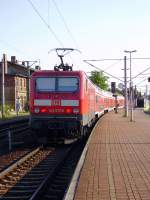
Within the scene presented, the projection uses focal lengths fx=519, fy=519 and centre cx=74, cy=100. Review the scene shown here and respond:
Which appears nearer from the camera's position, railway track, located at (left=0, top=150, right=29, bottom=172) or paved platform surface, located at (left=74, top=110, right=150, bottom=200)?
paved platform surface, located at (left=74, top=110, right=150, bottom=200)

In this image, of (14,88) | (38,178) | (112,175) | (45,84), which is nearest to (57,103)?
(45,84)

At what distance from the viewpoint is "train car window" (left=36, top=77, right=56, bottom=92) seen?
2081 centimetres

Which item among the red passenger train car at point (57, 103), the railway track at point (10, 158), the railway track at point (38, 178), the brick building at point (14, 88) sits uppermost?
the brick building at point (14, 88)

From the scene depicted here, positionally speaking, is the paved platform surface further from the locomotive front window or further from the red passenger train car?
the locomotive front window

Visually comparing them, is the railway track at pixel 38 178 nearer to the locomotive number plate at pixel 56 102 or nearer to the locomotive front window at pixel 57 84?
the locomotive number plate at pixel 56 102

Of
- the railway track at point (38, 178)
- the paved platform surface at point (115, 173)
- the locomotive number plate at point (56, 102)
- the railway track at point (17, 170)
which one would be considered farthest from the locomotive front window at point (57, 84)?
the paved platform surface at point (115, 173)

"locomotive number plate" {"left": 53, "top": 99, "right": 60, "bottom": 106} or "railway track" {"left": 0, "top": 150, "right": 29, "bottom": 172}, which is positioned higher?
"locomotive number plate" {"left": 53, "top": 99, "right": 60, "bottom": 106}

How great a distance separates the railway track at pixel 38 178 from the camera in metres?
10.8

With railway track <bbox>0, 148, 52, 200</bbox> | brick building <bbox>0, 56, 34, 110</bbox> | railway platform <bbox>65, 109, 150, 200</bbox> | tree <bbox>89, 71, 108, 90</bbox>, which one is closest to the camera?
railway platform <bbox>65, 109, 150, 200</bbox>

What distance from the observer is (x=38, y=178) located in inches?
516

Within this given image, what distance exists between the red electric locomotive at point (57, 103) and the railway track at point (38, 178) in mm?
1767

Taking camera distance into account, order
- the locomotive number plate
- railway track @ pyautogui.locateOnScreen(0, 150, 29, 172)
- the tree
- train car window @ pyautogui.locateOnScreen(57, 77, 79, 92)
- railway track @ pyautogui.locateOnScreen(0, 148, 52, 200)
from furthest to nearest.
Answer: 1. the tree
2. train car window @ pyautogui.locateOnScreen(57, 77, 79, 92)
3. the locomotive number plate
4. railway track @ pyautogui.locateOnScreen(0, 150, 29, 172)
5. railway track @ pyautogui.locateOnScreen(0, 148, 52, 200)

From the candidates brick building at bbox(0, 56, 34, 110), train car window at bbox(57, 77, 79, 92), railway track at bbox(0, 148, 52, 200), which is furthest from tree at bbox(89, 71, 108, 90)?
railway track at bbox(0, 148, 52, 200)

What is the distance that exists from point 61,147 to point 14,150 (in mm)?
2326
